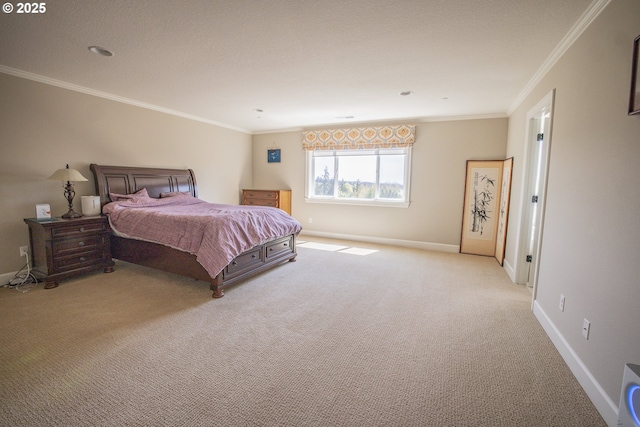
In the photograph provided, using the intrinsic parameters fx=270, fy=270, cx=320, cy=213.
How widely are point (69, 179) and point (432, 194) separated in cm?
546

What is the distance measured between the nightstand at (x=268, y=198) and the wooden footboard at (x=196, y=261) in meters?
2.12

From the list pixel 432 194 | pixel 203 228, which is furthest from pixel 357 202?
pixel 203 228

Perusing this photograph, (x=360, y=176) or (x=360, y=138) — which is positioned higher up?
(x=360, y=138)

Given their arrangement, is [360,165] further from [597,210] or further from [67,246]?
[67,246]

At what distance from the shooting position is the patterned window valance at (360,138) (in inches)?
203

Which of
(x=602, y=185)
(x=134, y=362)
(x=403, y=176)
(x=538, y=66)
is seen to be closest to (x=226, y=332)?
(x=134, y=362)

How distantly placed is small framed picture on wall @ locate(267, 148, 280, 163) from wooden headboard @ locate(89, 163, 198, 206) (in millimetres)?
1960

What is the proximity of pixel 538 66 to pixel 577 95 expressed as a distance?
3.20 feet

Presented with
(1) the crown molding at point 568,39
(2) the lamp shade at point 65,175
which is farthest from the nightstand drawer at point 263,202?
(1) the crown molding at point 568,39

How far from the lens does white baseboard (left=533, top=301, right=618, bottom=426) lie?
145 centimetres

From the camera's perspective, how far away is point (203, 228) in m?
2.98

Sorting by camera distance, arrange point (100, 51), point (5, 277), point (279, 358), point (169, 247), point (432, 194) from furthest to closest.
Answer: point (432, 194) < point (169, 247) < point (5, 277) < point (100, 51) < point (279, 358)

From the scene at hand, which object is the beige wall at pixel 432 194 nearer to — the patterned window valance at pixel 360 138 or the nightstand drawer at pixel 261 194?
the patterned window valance at pixel 360 138

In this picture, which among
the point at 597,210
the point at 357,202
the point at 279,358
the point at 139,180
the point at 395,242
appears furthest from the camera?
the point at 357,202
